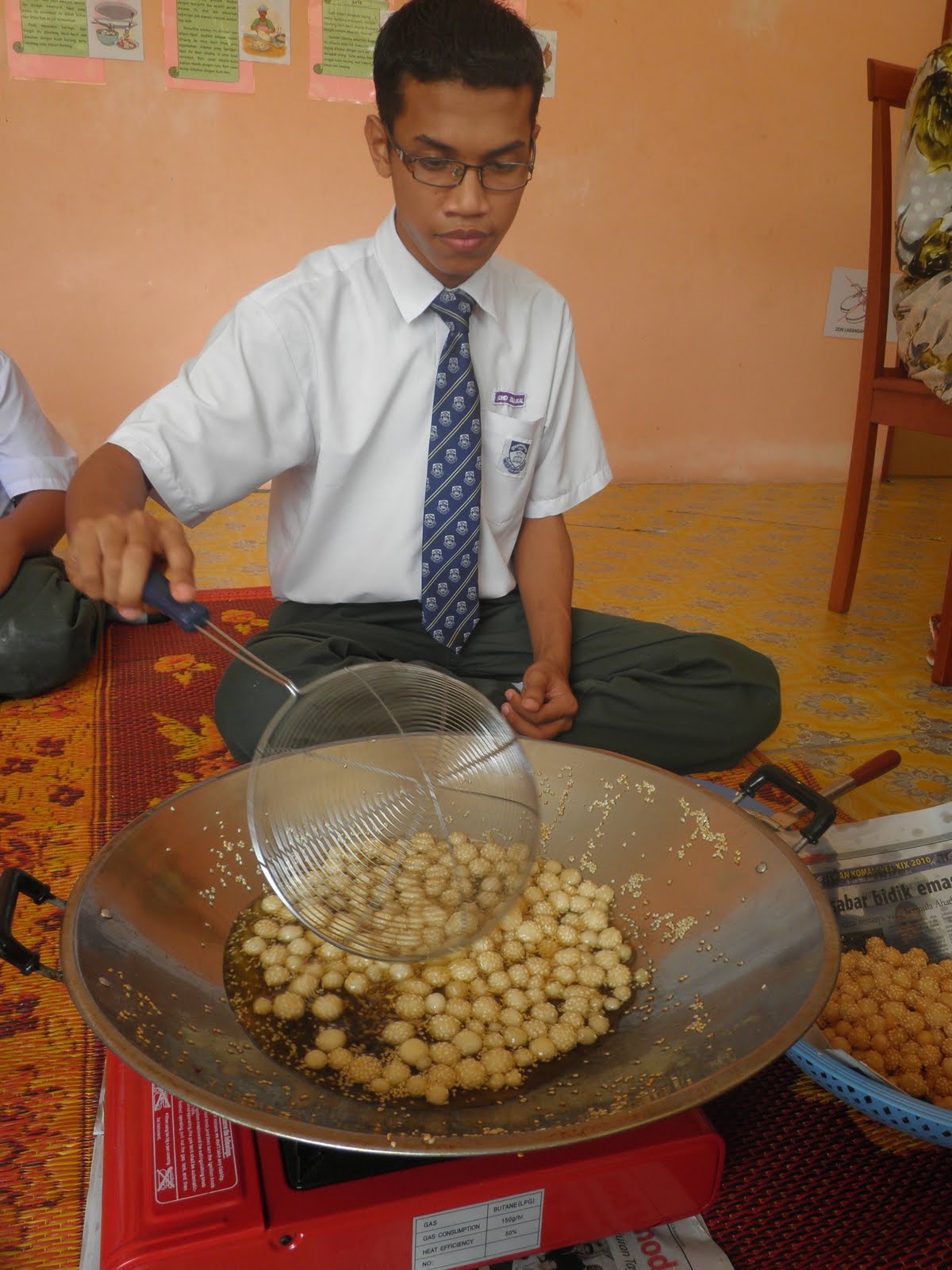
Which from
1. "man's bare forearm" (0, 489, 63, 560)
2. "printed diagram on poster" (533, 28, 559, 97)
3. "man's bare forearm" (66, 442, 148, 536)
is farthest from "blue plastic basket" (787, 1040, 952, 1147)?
"printed diagram on poster" (533, 28, 559, 97)

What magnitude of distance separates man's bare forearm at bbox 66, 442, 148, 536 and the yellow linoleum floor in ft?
3.11

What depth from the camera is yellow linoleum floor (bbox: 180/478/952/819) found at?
1483 millimetres

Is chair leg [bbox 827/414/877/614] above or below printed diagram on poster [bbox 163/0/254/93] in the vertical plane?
below

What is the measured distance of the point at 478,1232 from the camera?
1.86 feet

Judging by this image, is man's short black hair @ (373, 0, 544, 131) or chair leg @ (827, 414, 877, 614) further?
chair leg @ (827, 414, 877, 614)

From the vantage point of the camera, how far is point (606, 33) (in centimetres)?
271

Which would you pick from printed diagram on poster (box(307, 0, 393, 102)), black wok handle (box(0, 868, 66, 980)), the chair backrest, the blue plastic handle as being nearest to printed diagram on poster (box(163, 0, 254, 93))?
printed diagram on poster (box(307, 0, 393, 102))

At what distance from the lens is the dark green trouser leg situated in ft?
4.80

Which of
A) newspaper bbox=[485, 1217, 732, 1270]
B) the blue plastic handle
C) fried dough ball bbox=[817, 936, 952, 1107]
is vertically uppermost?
the blue plastic handle

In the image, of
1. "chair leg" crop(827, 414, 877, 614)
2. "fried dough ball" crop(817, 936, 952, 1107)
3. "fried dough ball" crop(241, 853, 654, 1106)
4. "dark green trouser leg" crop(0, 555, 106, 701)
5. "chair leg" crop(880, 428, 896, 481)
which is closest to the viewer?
"fried dough ball" crop(241, 853, 654, 1106)

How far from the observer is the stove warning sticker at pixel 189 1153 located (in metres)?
0.54

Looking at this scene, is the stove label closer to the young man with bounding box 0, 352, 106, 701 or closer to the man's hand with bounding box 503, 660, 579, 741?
the man's hand with bounding box 503, 660, 579, 741

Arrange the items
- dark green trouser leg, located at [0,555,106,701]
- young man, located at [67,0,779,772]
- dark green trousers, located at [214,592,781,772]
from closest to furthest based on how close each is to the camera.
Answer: young man, located at [67,0,779,772] → dark green trousers, located at [214,592,781,772] → dark green trouser leg, located at [0,555,106,701]

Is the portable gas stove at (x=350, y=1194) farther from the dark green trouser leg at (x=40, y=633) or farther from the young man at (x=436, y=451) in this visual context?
the dark green trouser leg at (x=40, y=633)
